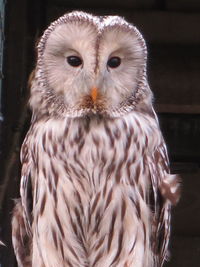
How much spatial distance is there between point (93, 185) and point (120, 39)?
1.72 feet

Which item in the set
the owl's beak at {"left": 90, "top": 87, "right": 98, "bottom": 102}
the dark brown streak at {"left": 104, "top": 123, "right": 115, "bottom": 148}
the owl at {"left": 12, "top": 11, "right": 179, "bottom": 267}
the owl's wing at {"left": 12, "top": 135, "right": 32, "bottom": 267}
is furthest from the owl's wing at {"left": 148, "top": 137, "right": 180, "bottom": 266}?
the owl's wing at {"left": 12, "top": 135, "right": 32, "bottom": 267}

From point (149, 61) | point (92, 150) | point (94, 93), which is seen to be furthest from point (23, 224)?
point (149, 61)

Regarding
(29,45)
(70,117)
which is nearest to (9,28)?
(29,45)

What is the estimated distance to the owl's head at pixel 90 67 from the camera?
509 centimetres

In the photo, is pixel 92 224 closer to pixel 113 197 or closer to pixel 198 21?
pixel 113 197

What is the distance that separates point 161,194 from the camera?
17.6 feet

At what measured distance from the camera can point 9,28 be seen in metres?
6.18

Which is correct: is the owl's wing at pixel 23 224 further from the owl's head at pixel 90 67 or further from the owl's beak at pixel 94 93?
the owl's beak at pixel 94 93

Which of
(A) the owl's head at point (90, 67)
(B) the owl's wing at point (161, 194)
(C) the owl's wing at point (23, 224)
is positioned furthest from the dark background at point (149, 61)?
(B) the owl's wing at point (161, 194)

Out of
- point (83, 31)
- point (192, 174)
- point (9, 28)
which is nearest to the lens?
point (83, 31)

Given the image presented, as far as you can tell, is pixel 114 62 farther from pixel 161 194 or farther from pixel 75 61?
pixel 161 194

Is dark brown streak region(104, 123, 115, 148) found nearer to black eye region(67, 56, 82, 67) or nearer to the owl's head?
the owl's head

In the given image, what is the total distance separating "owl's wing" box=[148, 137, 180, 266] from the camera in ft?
17.4

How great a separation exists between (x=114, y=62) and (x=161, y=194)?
541mm
